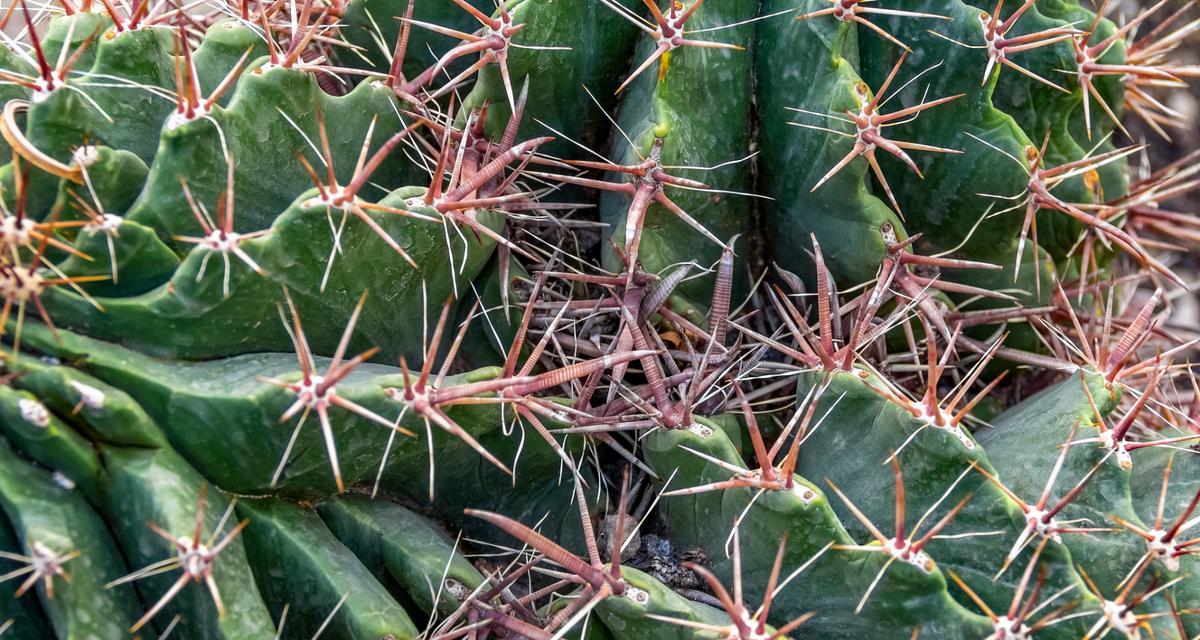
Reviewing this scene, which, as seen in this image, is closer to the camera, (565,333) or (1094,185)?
(565,333)

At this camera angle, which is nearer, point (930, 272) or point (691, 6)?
point (691, 6)

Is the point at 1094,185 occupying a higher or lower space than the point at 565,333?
higher

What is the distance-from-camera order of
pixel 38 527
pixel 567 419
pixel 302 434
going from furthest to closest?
pixel 567 419 → pixel 302 434 → pixel 38 527

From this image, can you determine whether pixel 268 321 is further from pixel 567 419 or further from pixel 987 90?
pixel 987 90

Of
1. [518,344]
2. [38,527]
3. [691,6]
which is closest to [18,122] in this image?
[38,527]

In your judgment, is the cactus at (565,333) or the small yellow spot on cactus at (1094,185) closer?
the cactus at (565,333)

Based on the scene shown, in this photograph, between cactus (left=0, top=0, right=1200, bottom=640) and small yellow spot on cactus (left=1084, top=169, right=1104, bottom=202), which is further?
small yellow spot on cactus (left=1084, top=169, right=1104, bottom=202)

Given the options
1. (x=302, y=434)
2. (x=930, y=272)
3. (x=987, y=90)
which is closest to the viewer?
(x=302, y=434)

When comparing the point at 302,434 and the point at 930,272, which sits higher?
the point at 930,272
